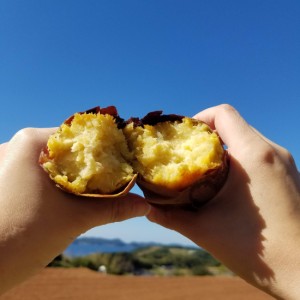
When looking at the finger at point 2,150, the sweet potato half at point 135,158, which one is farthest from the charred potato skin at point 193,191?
the finger at point 2,150

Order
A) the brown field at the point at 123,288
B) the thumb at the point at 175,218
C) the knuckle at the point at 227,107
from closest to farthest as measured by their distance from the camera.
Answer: the thumb at the point at 175,218, the knuckle at the point at 227,107, the brown field at the point at 123,288

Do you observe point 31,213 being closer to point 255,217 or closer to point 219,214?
point 219,214

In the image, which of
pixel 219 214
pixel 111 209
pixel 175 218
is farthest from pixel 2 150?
pixel 219 214

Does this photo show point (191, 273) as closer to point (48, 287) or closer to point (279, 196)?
point (48, 287)

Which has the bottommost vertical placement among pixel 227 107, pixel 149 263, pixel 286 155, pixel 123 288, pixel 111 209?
pixel 123 288

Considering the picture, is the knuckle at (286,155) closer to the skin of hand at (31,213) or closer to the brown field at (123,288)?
the skin of hand at (31,213)

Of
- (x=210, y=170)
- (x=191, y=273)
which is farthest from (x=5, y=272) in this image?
(x=191, y=273)
